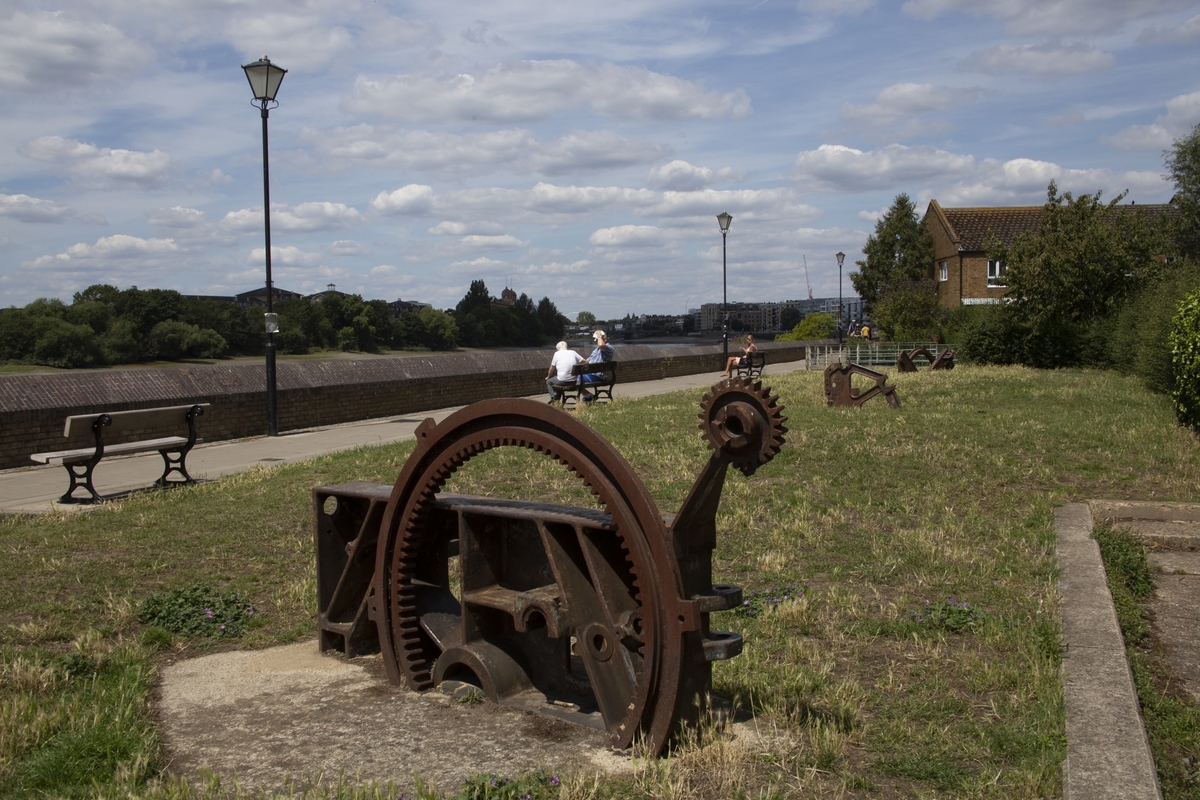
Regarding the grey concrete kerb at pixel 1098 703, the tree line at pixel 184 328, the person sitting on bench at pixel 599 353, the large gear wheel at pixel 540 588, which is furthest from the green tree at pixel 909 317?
the large gear wheel at pixel 540 588

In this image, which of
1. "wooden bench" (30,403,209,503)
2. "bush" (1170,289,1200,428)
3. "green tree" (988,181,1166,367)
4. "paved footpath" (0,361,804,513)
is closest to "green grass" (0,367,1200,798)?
"bush" (1170,289,1200,428)

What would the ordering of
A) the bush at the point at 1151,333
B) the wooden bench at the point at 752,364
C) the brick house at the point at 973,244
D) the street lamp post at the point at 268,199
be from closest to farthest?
the street lamp post at the point at 268,199 < the bush at the point at 1151,333 < the wooden bench at the point at 752,364 < the brick house at the point at 973,244

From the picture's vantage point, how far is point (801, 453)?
36.2 feet

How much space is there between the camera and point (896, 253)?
6850 cm

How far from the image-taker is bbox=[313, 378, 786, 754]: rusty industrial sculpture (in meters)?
3.79

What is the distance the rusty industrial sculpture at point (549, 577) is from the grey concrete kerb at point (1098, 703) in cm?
129

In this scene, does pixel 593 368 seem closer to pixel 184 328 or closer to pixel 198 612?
pixel 184 328

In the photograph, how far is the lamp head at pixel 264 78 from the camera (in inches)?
640

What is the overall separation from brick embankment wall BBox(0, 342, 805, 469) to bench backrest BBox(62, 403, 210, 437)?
720 millimetres

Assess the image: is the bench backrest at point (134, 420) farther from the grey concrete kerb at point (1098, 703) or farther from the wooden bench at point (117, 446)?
the grey concrete kerb at point (1098, 703)

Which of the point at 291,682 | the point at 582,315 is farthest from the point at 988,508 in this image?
the point at 582,315

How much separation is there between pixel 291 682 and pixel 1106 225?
33.4 metres

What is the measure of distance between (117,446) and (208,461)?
2.17 metres

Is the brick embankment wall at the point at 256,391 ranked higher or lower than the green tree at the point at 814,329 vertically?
lower
